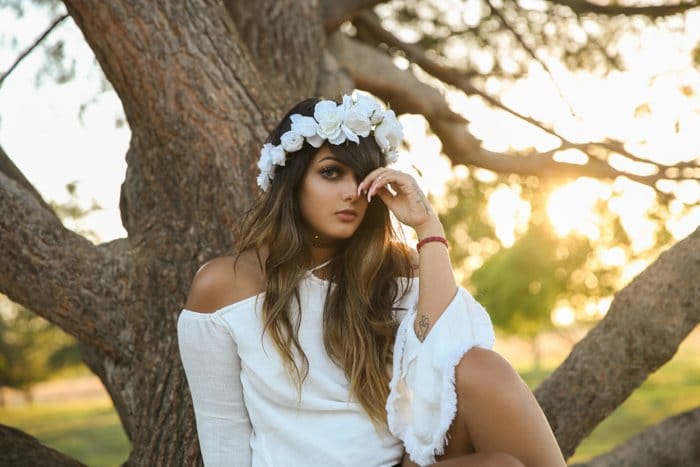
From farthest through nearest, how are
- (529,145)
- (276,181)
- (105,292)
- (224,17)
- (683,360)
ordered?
(683,360), (529,145), (224,17), (105,292), (276,181)

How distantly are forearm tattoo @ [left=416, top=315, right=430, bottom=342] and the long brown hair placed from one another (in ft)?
0.60

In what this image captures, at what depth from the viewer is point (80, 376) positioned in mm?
31266

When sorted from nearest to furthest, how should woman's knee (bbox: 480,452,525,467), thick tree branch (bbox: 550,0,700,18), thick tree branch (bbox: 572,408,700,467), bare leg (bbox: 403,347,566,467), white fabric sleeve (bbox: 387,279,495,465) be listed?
woman's knee (bbox: 480,452,525,467) < bare leg (bbox: 403,347,566,467) < white fabric sleeve (bbox: 387,279,495,465) < thick tree branch (bbox: 572,408,700,467) < thick tree branch (bbox: 550,0,700,18)

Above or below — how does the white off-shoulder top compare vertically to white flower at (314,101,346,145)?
below

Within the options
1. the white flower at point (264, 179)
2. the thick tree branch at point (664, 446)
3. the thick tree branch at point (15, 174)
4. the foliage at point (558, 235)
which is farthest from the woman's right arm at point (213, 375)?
the thick tree branch at point (664, 446)

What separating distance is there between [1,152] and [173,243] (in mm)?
917

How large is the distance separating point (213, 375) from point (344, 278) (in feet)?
1.84

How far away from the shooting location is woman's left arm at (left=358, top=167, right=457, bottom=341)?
9.47 feet

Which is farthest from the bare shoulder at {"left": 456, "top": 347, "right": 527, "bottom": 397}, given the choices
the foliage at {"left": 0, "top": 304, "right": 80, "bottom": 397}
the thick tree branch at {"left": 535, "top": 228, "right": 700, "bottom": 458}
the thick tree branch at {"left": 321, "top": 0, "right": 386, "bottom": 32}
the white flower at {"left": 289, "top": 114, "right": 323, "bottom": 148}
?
the foliage at {"left": 0, "top": 304, "right": 80, "bottom": 397}

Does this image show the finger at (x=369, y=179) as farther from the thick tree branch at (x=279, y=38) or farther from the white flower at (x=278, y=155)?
the thick tree branch at (x=279, y=38)

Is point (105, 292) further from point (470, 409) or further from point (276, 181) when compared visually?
point (470, 409)

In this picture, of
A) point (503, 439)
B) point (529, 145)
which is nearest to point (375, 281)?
point (503, 439)

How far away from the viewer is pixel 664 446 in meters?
4.02

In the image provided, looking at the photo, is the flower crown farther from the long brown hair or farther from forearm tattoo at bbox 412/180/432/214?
forearm tattoo at bbox 412/180/432/214
